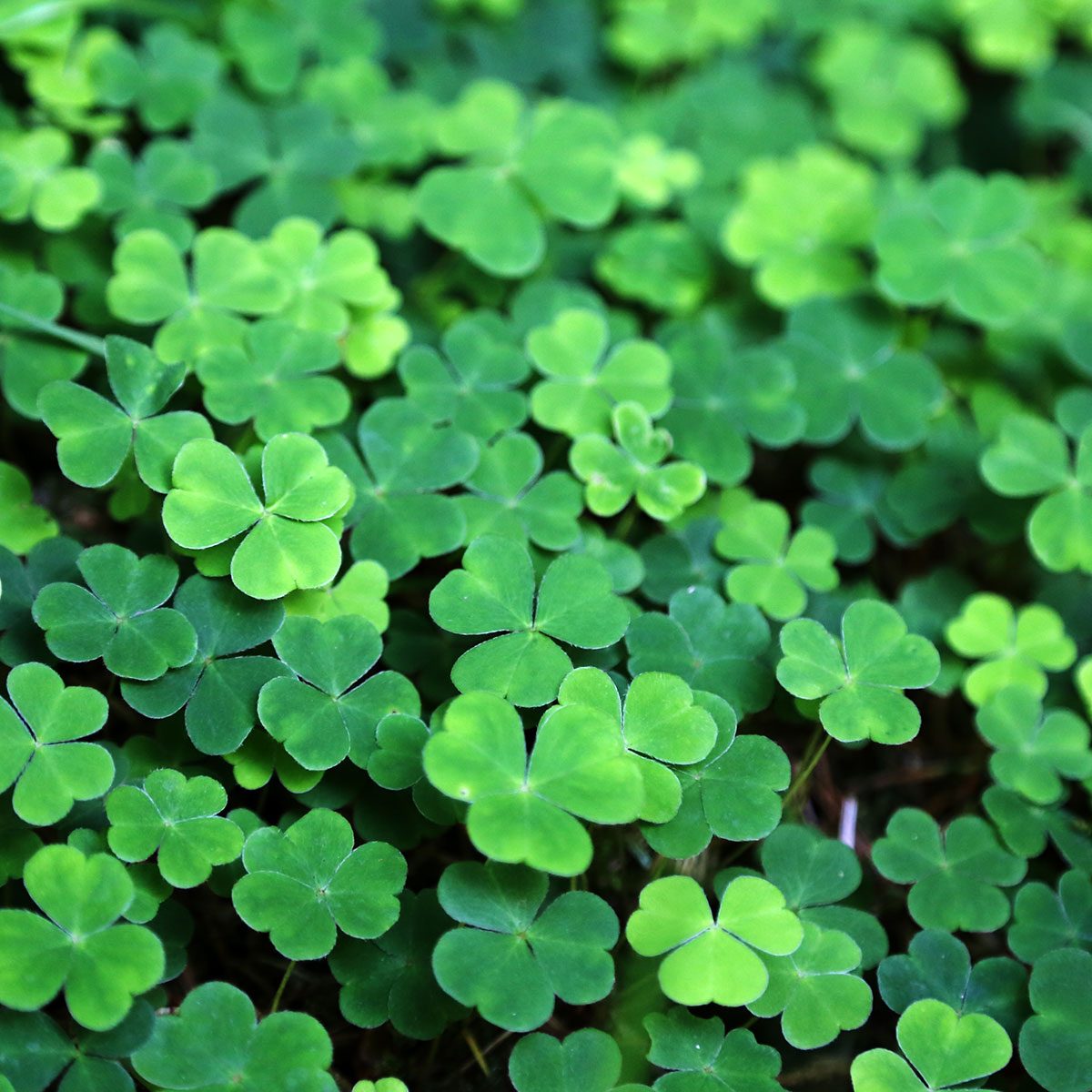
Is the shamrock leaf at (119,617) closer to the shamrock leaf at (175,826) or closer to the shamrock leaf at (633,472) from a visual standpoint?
the shamrock leaf at (175,826)

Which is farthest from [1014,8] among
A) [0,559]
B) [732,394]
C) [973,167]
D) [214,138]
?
[0,559]

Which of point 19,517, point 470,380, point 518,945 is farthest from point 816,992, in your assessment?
point 19,517

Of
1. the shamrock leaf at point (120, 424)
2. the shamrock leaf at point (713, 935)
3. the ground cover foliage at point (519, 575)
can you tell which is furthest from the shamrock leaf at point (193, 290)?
the shamrock leaf at point (713, 935)

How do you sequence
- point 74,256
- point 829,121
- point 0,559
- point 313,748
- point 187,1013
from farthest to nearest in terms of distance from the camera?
point 829,121, point 74,256, point 0,559, point 313,748, point 187,1013

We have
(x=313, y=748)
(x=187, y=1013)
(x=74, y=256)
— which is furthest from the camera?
(x=74, y=256)

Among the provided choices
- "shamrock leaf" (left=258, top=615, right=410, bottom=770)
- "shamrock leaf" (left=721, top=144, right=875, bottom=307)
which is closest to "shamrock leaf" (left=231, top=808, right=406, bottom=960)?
"shamrock leaf" (left=258, top=615, right=410, bottom=770)

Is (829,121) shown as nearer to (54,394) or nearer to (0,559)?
(54,394)
